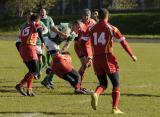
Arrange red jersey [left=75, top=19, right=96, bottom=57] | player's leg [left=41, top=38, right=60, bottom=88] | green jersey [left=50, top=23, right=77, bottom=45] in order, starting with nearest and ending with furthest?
green jersey [left=50, top=23, right=77, bottom=45] → player's leg [left=41, top=38, right=60, bottom=88] → red jersey [left=75, top=19, right=96, bottom=57]

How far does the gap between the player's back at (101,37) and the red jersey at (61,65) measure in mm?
2862

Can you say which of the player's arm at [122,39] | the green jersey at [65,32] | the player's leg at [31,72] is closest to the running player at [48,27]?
the green jersey at [65,32]

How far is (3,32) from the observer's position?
6531 centimetres

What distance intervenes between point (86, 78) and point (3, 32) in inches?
1858

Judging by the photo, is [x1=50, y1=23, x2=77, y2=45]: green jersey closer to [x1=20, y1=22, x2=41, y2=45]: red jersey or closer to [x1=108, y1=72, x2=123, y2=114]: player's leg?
[x1=20, y1=22, x2=41, y2=45]: red jersey

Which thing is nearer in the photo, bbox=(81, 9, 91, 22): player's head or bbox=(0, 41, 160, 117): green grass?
bbox=(0, 41, 160, 117): green grass

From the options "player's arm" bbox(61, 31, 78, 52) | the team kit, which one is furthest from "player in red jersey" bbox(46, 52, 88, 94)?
"player's arm" bbox(61, 31, 78, 52)

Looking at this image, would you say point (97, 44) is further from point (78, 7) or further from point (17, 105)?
point (78, 7)

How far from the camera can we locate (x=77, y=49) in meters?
16.2

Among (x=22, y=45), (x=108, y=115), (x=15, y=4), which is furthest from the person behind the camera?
(x=15, y=4)

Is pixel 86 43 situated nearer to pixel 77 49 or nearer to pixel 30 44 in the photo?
pixel 77 49

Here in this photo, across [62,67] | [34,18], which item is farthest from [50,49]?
[34,18]

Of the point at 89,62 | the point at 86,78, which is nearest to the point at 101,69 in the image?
the point at 89,62

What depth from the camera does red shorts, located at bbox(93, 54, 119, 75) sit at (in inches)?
463
